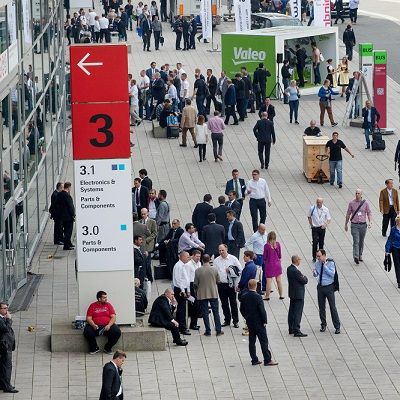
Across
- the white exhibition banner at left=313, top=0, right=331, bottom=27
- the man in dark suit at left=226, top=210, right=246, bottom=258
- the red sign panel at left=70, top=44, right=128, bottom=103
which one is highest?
the red sign panel at left=70, top=44, right=128, bottom=103

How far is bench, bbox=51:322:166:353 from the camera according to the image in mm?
23844

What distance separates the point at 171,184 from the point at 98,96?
1240 centimetres

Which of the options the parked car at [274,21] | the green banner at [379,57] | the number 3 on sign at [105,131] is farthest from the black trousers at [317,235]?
the parked car at [274,21]

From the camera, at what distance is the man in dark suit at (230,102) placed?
4294cm

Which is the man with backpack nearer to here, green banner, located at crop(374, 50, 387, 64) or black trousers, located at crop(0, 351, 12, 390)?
black trousers, located at crop(0, 351, 12, 390)

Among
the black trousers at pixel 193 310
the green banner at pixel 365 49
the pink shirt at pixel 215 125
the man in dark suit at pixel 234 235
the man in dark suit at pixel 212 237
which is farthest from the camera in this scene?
the green banner at pixel 365 49

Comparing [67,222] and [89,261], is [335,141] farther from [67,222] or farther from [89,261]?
[89,261]

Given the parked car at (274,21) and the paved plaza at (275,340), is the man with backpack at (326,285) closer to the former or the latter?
the paved plaza at (275,340)

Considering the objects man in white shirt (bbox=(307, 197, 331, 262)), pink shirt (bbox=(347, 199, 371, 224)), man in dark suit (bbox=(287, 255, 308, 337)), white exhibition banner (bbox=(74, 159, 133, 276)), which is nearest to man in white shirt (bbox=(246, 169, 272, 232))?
man in white shirt (bbox=(307, 197, 331, 262))

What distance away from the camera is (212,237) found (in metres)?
27.7

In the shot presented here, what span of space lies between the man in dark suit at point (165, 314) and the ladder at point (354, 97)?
19.0 m

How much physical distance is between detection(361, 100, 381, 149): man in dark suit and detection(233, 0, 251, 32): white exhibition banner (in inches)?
597

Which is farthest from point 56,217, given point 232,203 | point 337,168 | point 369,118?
point 369,118

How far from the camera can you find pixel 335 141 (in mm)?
35000
